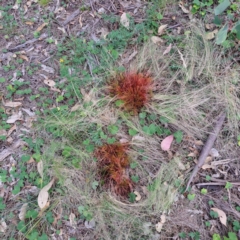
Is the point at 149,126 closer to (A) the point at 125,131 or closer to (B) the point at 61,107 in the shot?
(A) the point at 125,131

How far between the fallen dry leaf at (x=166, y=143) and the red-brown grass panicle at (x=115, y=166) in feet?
0.99

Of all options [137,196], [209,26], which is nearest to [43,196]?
[137,196]

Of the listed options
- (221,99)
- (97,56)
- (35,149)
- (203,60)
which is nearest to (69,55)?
(97,56)

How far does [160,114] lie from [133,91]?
0.30m

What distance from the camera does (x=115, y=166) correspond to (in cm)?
224

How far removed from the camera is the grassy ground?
6.95 ft

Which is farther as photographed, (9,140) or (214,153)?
(9,140)

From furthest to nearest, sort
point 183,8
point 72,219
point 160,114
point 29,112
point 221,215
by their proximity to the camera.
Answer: point 183,8, point 29,112, point 160,114, point 72,219, point 221,215

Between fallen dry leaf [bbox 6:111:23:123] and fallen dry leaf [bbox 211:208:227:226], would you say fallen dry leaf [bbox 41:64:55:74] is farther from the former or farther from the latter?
fallen dry leaf [bbox 211:208:227:226]

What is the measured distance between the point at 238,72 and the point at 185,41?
56cm

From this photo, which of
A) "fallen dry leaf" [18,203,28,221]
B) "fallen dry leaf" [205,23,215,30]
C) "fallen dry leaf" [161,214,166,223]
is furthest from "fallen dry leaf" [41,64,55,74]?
"fallen dry leaf" [161,214,166,223]

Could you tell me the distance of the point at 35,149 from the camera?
94.5 inches

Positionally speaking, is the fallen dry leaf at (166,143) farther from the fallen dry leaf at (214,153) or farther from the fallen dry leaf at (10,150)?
the fallen dry leaf at (10,150)

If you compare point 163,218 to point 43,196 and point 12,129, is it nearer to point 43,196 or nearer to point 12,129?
point 43,196
